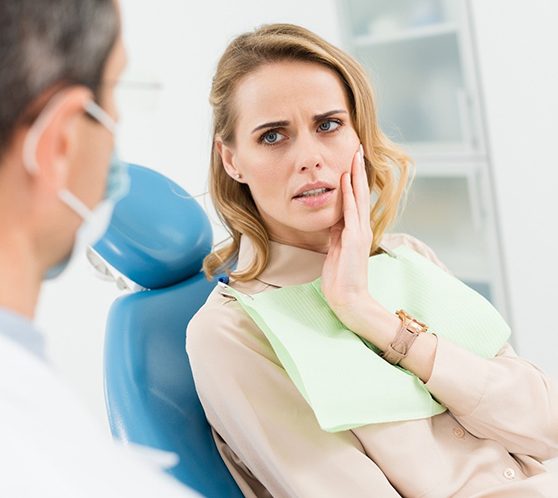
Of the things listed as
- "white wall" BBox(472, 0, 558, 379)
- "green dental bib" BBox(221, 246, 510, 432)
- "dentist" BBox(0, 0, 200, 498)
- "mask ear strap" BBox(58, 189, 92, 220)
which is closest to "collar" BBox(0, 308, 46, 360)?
"dentist" BBox(0, 0, 200, 498)

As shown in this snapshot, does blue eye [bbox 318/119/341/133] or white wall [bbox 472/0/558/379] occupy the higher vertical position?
blue eye [bbox 318/119/341/133]

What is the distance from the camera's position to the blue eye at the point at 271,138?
1.39 meters

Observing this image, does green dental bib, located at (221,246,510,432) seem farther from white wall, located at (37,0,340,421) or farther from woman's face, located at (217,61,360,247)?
white wall, located at (37,0,340,421)

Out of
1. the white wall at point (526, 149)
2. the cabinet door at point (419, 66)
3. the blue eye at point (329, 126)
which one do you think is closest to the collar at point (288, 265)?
the blue eye at point (329, 126)

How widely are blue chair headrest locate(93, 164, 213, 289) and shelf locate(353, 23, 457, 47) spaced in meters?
1.66

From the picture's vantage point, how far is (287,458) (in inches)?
48.6

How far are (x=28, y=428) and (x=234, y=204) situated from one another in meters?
0.94

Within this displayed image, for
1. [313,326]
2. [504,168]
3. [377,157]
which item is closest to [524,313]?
[504,168]

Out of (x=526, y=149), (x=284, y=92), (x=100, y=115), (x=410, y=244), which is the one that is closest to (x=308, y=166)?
(x=284, y=92)

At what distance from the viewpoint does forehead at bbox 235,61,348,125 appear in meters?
1.38

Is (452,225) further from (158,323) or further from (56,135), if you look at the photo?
(56,135)

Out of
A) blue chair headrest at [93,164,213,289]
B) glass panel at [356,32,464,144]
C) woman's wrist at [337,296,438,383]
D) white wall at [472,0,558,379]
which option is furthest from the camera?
glass panel at [356,32,464,144]

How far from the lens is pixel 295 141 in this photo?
138 centimetres

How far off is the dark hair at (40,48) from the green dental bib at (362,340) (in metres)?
0.66
